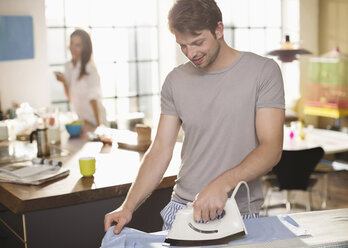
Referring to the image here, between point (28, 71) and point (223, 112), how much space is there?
422 cm

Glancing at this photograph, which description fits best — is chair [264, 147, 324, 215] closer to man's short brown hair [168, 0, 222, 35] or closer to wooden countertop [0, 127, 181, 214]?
wooden countertop [0, 127, 181, 214]

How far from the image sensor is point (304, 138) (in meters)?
4.71

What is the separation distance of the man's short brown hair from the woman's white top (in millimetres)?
2594

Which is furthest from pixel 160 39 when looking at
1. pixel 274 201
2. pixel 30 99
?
pixel 274 201

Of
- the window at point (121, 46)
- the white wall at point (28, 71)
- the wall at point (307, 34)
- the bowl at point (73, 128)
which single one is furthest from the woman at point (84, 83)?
the wall at point (307, 34)

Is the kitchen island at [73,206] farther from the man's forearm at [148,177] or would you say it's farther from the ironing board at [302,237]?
the ironing board at [302,237]

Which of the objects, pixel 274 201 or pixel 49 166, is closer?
pixel 49 166

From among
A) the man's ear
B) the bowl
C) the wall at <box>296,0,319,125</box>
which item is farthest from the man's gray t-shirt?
the wall at <box>296,0,319,125</box>

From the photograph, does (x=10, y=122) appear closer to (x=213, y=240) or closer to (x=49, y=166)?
(x=49, y=166)

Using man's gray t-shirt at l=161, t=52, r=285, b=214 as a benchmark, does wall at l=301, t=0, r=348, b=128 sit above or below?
above

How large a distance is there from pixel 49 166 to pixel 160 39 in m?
4.52

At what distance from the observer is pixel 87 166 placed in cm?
239

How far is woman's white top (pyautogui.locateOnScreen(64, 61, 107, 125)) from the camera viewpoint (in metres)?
4.25

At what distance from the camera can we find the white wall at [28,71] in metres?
5.42
